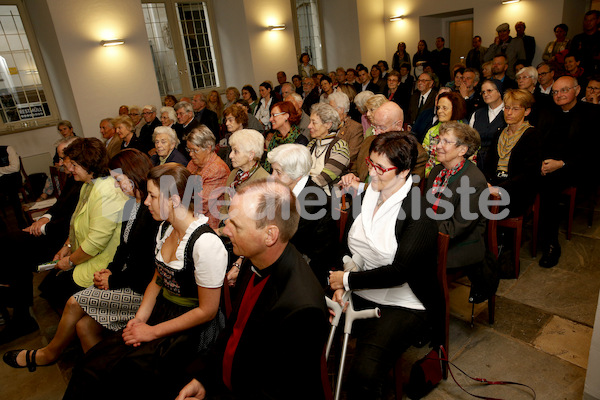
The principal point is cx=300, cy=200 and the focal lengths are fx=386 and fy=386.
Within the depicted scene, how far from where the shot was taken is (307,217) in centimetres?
227

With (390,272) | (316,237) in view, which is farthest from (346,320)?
(316,237)

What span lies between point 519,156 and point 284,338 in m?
2.40

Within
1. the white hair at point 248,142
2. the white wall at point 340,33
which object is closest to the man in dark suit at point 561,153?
Answer: the white hair at point 248,142

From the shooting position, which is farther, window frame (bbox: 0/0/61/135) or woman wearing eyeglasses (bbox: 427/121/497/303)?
window frame (bbox: 0/0/61/135)

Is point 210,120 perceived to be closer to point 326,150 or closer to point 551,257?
point 326,150

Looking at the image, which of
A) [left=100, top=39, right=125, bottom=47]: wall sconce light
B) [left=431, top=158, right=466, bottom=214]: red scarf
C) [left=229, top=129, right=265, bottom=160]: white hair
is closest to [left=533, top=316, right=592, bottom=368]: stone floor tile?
[left=431, top=158, right=466, bottom=214]: red scarf

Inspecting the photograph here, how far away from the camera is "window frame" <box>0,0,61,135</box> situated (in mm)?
6629

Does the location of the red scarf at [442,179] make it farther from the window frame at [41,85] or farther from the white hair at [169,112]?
the window frame at [41,85]

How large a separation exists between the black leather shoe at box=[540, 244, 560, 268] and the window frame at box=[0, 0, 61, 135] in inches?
307

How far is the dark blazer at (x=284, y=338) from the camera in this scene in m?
1.29

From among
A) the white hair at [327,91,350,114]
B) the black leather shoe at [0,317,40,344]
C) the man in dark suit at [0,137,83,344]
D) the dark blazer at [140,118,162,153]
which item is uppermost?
the white hair at [327,91,350,114]

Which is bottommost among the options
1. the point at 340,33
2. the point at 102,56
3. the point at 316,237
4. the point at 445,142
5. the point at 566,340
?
the point at 566,340

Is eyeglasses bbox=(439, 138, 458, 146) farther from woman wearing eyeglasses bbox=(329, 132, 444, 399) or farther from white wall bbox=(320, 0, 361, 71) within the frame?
white wall bbox=(320, 0, 361, 71)

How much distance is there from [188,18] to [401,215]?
8.42 m
